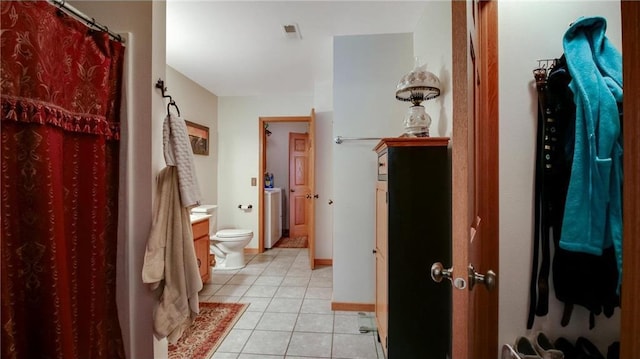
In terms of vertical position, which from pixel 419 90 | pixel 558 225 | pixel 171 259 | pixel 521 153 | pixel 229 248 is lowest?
pixel 229 248

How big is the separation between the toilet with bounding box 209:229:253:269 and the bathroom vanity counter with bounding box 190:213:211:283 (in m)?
0.50

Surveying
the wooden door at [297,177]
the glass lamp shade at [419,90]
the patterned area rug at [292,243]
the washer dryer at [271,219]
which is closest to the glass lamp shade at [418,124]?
the glass lamp shade at [419,90]

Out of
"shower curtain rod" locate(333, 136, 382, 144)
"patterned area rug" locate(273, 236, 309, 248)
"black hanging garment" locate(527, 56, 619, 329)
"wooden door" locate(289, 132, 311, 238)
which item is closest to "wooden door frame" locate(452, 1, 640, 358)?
"black hanging garment" locate(527, 56, 619, 329)

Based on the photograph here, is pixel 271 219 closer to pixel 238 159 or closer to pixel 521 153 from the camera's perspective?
pixel 238 159

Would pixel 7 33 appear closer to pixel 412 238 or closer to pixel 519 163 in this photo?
pixel 412 238

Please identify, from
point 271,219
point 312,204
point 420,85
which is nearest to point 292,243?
point 271,219

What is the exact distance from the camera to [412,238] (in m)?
1.41

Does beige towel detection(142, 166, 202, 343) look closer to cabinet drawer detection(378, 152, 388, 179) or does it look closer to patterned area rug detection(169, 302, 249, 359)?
patterned area rug detection(169, 302, 249, 359)

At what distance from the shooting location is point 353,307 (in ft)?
7.50

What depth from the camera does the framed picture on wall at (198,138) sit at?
10.7 ft

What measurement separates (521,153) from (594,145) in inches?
10.2

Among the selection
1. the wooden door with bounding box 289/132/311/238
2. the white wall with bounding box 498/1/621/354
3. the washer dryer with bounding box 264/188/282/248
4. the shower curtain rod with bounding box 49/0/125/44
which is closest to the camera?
the shower curtain rod with bounding box 49/0/125/44

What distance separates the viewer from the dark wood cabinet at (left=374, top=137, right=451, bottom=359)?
1.39 metres

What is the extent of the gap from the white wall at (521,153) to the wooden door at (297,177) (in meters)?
4.07
